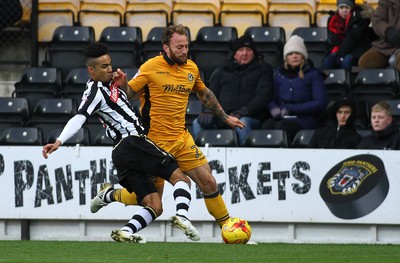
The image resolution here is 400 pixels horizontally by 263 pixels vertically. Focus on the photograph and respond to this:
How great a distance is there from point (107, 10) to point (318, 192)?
5.40 metres

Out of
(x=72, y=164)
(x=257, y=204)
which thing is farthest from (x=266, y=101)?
(x=72, y=164)

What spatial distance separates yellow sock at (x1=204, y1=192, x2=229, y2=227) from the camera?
11.8 m

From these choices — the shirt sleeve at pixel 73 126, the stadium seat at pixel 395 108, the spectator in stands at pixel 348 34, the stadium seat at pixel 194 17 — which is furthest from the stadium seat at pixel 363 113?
the shirt sleeve at pixel 73 126

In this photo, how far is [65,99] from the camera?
16.4m

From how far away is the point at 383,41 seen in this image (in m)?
16.3

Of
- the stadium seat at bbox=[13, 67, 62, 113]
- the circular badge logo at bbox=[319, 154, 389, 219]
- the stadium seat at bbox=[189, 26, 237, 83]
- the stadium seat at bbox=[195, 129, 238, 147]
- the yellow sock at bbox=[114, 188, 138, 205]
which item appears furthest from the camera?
the stadium seat at bbox=[189, 26, 237, 83]

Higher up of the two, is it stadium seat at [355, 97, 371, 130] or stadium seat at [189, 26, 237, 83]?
stadium seat at [189, 26, 237, 83]

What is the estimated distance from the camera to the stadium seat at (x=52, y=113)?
16.4 meters

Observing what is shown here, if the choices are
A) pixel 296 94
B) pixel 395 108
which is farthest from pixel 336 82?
pixel 395 108

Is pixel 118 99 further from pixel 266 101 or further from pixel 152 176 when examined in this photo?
pixel 266 101

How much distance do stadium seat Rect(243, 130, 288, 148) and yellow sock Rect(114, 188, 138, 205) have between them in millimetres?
3228

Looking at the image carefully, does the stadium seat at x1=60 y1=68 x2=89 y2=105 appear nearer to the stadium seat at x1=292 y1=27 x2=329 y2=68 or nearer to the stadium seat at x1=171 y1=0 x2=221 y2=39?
the stadium seat at x1=171 y1=0 x2=221 y2=39

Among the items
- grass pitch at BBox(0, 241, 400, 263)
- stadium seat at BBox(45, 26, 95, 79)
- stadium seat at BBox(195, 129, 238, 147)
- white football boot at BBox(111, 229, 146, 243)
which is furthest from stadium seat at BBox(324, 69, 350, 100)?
white football boot at BBox(111, 229, 146, 243)

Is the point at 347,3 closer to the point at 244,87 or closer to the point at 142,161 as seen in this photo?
the point at 244,87
